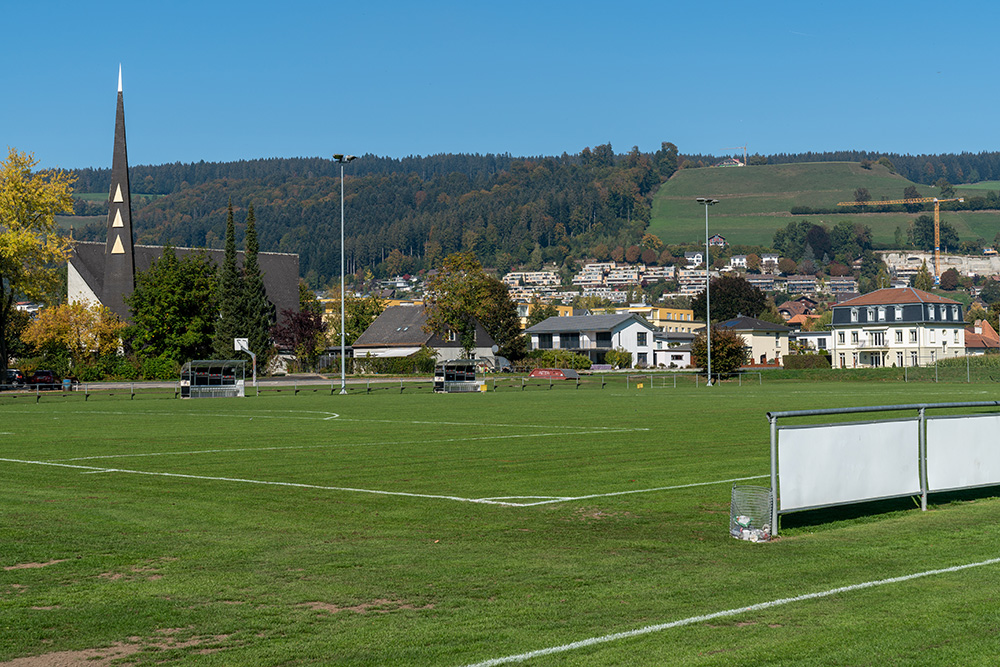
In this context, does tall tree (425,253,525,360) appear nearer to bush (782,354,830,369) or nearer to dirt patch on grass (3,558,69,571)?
bush (782,354,830,369)

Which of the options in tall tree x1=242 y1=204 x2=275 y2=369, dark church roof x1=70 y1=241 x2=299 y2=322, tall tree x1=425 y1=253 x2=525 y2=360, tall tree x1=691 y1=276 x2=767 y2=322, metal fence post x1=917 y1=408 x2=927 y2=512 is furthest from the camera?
tall tree x1=691 y1=276 x2=767 y2=322

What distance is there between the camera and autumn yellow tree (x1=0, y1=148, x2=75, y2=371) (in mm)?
70500

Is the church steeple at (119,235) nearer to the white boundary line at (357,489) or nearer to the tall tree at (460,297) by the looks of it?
the tall tree at (460,297)

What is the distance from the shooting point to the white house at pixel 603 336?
5886 inches

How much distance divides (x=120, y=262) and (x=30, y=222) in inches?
1311

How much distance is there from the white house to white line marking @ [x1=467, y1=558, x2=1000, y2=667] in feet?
450

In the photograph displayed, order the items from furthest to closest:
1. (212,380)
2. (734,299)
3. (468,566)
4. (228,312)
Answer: (734,299), (228,312), (212,380), (468,566)

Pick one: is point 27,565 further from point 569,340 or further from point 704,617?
point 569,340

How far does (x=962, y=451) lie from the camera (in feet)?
46.5

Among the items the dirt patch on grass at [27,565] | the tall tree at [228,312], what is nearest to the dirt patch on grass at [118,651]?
the dirt patch on grass at [27,565]

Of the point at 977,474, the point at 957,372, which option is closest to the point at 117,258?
the point at 957,372

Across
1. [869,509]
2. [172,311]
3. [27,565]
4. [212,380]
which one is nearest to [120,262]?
[172,311]

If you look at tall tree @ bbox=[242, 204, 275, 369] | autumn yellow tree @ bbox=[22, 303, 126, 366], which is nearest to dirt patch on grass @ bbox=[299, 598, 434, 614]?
autumn yellow tree @ bbox=[22, 303, 126, 366]

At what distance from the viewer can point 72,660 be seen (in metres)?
7.25
